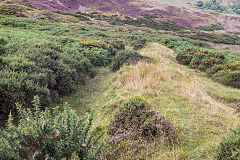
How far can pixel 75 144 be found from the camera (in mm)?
2900

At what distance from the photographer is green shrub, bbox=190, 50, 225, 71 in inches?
543

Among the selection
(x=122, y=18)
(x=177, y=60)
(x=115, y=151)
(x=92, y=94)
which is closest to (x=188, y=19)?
(x=122, y=18)

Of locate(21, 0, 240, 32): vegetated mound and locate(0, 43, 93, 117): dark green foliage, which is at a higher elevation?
locate(21, 0, 240, 32): vegetated mound

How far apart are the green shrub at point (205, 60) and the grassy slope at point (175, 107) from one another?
13.4 feet

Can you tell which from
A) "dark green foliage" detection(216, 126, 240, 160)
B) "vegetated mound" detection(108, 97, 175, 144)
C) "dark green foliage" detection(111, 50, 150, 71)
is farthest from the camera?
"dark green foliage" detection(111, 50, 150, 71)

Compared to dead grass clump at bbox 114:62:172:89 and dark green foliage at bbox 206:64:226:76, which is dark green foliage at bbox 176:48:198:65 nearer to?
dark green foliage at bbox 206:64:226:76

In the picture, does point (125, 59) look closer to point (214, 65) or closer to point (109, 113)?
point (109, 113)

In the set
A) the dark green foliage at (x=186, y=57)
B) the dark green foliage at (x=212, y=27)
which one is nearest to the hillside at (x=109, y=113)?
the dark green foliage at (x=186, y=57)

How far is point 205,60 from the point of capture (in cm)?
1400

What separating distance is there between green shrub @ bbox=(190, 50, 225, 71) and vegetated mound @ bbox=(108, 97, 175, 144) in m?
11.2

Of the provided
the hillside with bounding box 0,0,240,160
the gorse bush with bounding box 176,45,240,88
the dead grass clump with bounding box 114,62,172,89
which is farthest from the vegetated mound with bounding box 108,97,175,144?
the gorse bush with bounding box 176,45,240,88

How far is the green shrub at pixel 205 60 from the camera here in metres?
13.8

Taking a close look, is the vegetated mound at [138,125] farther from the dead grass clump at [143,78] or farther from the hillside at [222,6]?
the hillside at [222,6]

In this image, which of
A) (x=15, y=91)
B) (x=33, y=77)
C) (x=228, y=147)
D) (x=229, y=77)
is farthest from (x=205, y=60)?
(x=15, y=91)
